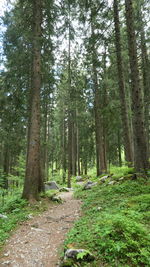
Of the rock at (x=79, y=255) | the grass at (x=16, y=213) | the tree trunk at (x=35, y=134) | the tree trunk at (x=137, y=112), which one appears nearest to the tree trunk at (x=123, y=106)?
the tree trunk at (x=137, y=112)

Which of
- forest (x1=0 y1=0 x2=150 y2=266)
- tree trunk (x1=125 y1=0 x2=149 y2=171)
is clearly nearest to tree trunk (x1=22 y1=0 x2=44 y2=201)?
forest (x1=0 y1=0 x2=150 y2=266)

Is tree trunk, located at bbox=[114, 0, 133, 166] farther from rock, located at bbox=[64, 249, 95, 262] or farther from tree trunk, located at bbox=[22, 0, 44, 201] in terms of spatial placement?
rock, located at bbox=[64, 249, 95, 262]

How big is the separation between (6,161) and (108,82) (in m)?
10.4

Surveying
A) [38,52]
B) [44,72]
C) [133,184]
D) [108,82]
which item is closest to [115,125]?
[108,82]

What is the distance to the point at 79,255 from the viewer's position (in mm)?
2469

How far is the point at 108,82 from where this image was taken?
36.6 ft

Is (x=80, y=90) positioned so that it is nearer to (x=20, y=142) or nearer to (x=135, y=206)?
(x=20, y=142)

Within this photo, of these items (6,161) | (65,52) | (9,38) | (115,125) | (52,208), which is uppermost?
(65,52)

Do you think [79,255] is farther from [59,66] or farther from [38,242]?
[59,66]

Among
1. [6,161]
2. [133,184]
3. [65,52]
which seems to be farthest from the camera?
[6,161]

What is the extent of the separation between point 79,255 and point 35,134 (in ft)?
17.3

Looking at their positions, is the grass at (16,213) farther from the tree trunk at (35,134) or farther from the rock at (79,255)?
the rock at (79,255)

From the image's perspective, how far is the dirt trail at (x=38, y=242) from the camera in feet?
9.78

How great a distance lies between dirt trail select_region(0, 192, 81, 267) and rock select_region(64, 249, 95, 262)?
441 millimetres
